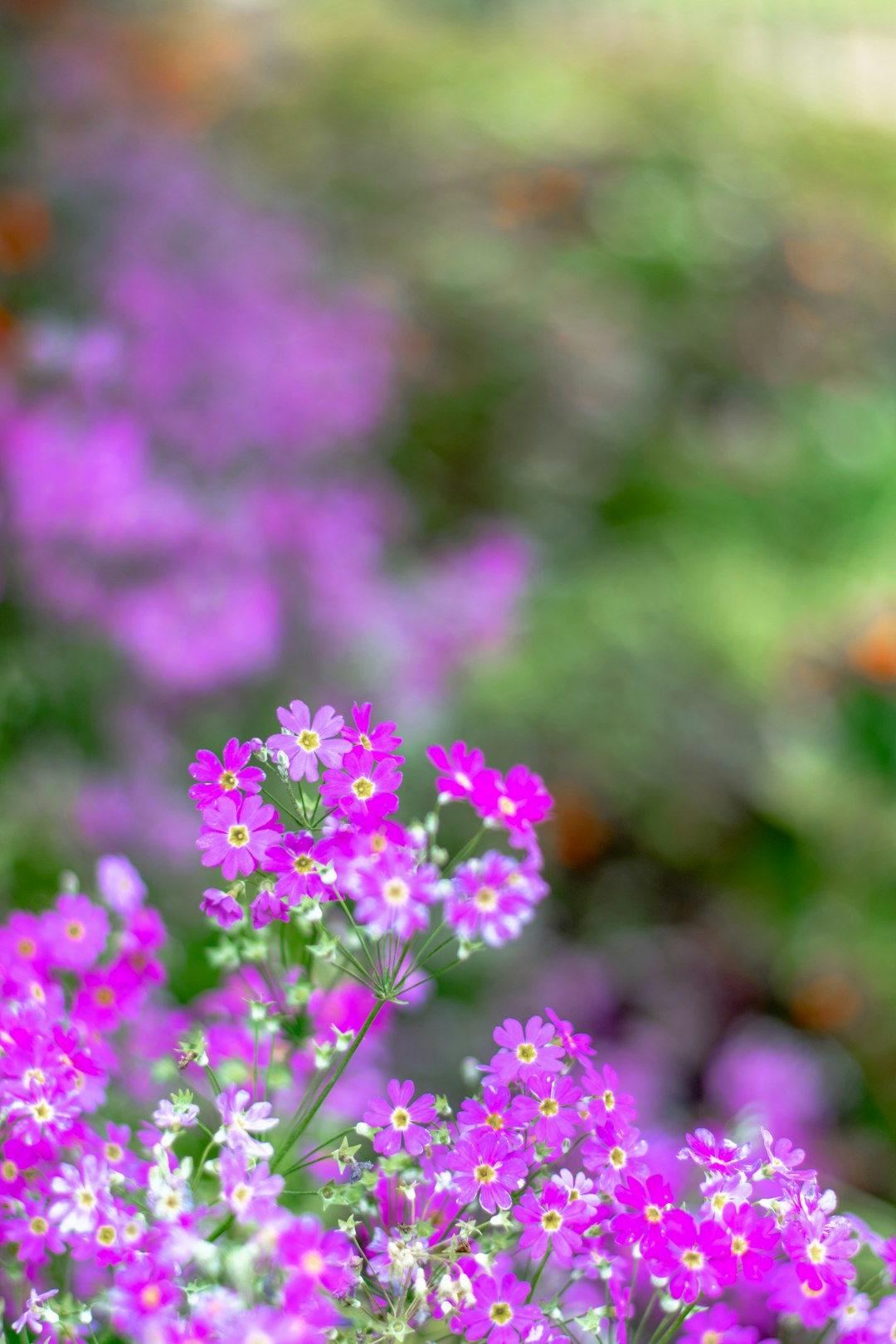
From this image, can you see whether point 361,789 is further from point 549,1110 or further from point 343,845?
point 549,1110

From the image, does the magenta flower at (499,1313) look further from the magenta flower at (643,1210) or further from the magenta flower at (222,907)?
the magenta flower at (222,907)

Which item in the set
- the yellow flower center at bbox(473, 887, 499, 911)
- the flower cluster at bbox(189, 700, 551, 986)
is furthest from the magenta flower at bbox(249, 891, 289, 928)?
the yellow flower center at bbox(473, 887, 499, 911)

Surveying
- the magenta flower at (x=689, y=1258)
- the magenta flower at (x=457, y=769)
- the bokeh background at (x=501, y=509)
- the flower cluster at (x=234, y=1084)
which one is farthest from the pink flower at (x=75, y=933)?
the bokeh background at (x=501, y=509)

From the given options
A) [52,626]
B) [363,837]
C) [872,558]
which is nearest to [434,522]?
[872,558]

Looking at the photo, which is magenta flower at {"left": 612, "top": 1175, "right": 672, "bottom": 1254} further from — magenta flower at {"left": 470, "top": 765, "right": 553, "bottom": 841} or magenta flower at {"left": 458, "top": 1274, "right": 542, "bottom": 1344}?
magenta flower at {"left": 470, "top": 765, "right": 553, "bottom": 841}

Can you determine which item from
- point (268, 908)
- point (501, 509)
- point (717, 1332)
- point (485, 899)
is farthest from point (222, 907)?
point (501, 509)
